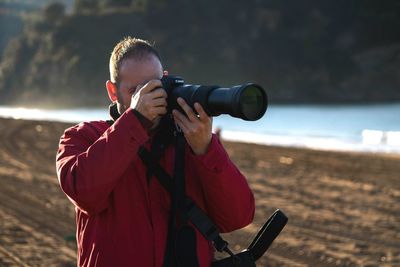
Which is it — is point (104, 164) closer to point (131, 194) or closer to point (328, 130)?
point (131, 194)

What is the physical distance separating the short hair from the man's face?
0.01 m

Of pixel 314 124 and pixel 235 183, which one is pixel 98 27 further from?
pixel 235 183

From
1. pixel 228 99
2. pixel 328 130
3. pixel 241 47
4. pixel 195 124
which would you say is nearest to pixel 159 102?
pixel 195 124

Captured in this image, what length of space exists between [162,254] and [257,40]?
68315 mm

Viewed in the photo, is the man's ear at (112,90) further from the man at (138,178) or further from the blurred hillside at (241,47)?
the blurred hillside at (241,47)

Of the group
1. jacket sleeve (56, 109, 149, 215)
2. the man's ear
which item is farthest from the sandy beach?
jacket sleeve (56, 109, 149, 215)

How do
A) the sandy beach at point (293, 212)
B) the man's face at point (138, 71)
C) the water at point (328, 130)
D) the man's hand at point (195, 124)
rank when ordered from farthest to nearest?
the water at point (328, 130) → the sandy beach at point (293, 212) → the man's face at point (138, 71) → the man's hand at point (195, 124)

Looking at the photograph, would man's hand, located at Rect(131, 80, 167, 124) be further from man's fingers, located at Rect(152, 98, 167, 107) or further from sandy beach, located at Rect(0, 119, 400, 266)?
sandy beach, located at Rect(0, 119, 400, 266)

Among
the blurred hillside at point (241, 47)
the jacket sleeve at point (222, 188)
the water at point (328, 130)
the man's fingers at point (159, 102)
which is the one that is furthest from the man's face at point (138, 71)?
the blurred hillside at point (241, 47)

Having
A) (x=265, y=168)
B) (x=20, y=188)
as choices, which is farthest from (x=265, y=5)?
(x=20, y=188)

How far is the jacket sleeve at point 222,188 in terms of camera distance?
2021 millimetres

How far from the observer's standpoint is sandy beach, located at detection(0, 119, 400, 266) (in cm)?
622

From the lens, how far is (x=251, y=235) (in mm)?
7125

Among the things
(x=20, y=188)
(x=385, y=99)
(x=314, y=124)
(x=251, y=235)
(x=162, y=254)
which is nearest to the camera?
(x=162, y=254)
